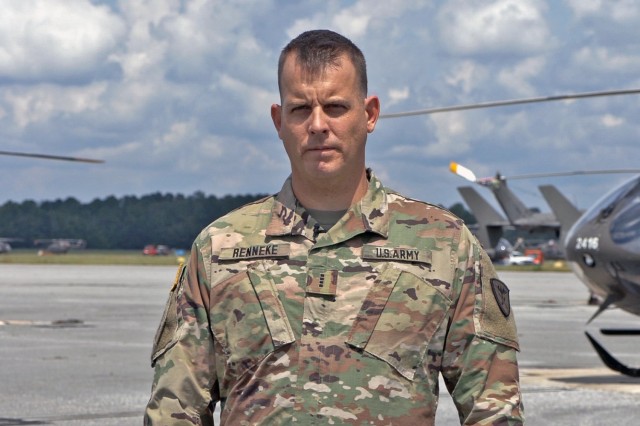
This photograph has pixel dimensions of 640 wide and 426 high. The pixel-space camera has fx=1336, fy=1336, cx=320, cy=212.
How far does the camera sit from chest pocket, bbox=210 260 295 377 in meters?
3.22

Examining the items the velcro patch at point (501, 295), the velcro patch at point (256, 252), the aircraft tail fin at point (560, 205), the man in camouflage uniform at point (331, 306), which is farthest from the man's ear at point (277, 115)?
the aircraft tail fin at point (560, 205)

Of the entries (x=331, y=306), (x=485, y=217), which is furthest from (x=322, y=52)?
(x=485, y=217)

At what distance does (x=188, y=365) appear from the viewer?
10.8ft

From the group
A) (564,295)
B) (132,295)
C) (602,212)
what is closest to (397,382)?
(602,212)

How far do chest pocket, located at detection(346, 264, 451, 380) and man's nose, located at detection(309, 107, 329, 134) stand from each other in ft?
1.22

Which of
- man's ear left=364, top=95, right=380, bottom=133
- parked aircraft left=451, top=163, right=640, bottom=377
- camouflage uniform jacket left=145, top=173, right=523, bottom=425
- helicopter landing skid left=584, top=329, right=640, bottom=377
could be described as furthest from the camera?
parked aircraft left=451, top=163, right=640, bottom=377

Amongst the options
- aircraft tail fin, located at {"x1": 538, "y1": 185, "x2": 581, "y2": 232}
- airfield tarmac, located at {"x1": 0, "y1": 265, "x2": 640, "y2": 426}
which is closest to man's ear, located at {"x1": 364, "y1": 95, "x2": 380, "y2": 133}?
airfield tarmac, located at {"x1": 0, "y1": 265, "x2": 640, "y2": 426}

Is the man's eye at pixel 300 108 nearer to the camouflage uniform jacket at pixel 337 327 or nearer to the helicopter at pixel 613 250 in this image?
the camouflage uniform jacket at pixel 337 327

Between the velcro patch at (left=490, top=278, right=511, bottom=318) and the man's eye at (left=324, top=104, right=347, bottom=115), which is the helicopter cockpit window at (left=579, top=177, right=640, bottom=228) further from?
the man's eye at (left=324, top=104, right=347, bottom=115)

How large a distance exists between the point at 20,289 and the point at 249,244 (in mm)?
38439

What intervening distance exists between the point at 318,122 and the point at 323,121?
0.05 feet

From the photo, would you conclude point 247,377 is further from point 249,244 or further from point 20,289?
point 20,289

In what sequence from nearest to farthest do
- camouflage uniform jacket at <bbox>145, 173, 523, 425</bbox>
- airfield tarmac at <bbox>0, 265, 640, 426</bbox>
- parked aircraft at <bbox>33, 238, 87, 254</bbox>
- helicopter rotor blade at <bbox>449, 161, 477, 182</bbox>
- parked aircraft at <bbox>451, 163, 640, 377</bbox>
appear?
camouflage uniform jacket at <bbox>145, 173, 523, 425</bbox>
airfield tarmac at <bbox>0, 265, 640, 426</bbox>
parked aircraft at <bbox>451, 163, 640, 377</bbox>
helicopter rotor blade at <bbox>449, 161, 477, 182</bbox>
parked aircraft at <bbox>33, 238, 87, 254</bbox>

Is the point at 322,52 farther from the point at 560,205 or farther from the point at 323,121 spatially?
the point at 560,205
